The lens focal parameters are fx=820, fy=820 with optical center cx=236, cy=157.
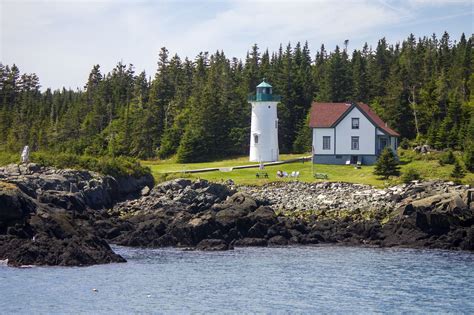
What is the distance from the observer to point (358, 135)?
218 ft

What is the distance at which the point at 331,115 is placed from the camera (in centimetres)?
6788

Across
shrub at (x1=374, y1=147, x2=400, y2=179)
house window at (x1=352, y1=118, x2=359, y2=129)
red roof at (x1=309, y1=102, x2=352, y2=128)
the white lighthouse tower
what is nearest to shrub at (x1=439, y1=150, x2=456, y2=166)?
shrub at (x1=374, y1=147, x2=400, y2=179)

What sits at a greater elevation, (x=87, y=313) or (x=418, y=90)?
(x=418, y=90)

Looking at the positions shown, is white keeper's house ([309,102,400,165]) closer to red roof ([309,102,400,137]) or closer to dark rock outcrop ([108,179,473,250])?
red roof ([309,102,400,137])

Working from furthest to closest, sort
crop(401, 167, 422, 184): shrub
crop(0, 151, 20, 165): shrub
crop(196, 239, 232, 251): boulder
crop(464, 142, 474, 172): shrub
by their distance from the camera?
crop(0, 151, 20, 165): shrub < crop(464, 142, 474, 172): shrub < crop(401, 167, 422, 184): shrub < crop(196, 239, 232, 251): boulder

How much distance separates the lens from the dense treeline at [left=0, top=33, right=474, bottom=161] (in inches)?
2997

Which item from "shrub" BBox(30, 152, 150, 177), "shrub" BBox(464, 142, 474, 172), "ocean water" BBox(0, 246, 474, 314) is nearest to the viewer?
"ocean water" BBox(0, 246, 474, 314)

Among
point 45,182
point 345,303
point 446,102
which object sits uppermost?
point 446,102

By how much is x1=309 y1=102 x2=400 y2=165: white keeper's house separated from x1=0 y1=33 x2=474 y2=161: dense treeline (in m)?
6.52

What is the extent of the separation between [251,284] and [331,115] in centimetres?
3713

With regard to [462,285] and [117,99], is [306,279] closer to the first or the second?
[462,285]

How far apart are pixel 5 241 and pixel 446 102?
52.8 m

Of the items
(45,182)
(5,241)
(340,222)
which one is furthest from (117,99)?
(5,241)

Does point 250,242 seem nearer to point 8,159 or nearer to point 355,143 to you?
point 355,143
